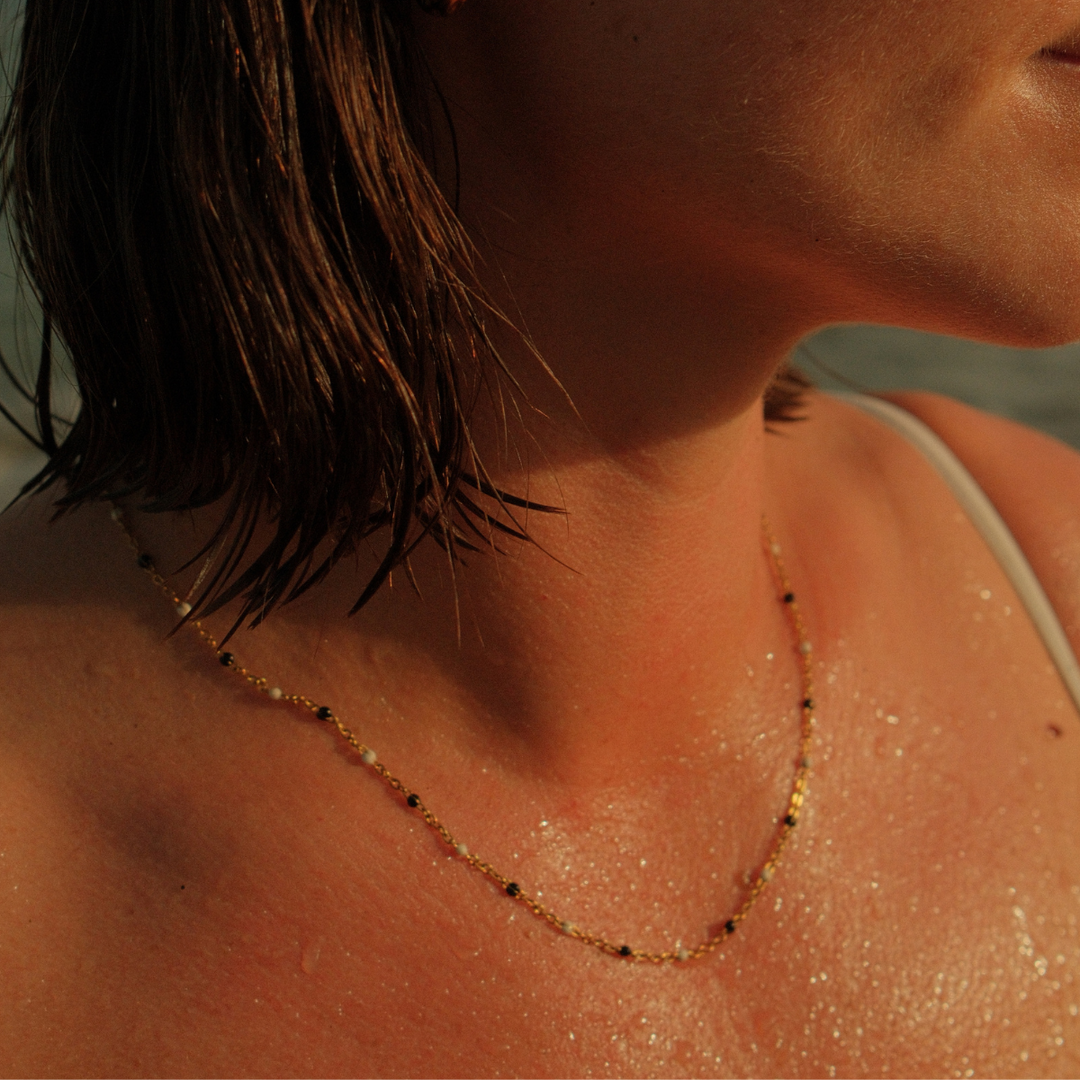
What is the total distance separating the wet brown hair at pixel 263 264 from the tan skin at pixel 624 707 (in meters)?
0.08

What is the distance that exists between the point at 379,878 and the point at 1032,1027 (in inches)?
30.5

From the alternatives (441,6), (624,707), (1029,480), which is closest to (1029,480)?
(1029,480)

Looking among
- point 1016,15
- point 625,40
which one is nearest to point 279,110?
point 625,40

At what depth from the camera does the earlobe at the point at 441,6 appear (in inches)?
36.3

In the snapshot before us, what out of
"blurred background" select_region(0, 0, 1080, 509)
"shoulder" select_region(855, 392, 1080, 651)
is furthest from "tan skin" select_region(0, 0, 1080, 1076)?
"blurred background" select_region(0, 0, 1080, 509)

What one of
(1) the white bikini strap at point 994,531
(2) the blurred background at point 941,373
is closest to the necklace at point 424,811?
(1) the white bikini strap at point 994,531

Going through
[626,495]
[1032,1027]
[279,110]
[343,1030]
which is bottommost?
[1032,1027]

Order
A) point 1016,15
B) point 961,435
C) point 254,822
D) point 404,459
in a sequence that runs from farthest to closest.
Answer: point 961,435, point 254,822, point 404,459, point 1016,15

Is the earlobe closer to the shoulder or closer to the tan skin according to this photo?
the tan skin

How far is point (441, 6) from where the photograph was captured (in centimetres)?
93

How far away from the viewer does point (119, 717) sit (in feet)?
3.96

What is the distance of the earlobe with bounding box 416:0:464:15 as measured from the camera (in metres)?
0.92

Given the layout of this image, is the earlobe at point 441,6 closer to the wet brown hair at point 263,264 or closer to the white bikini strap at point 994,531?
the wet brown hair at point 263,264

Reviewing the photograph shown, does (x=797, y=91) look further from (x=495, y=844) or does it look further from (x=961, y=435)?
(x=961, y=435)
